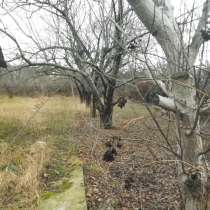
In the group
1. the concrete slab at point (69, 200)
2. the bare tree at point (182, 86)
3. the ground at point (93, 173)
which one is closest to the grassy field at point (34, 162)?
the ground at point (93, 173)

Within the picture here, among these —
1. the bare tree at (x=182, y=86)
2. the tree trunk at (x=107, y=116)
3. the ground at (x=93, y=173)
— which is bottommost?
the ground at (x=93, y=173)

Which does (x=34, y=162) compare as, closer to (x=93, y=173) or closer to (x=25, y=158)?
(x=25, y=158)

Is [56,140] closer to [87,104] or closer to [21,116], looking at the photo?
[21,116]

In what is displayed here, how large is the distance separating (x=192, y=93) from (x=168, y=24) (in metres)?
0.58

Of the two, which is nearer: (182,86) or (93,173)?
(182,86)

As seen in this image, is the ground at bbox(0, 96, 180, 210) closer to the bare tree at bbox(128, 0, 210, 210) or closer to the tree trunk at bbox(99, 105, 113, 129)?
the bare tree at bbox(128, 0, 210, 210)

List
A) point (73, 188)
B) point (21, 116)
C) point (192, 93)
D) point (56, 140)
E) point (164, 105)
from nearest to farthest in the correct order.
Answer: point (164, 105)
point (192, 93)
point (73, 188)
point (56, 140)
point (21, 116)

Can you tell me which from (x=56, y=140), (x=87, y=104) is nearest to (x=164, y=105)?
(x=56, y=140)

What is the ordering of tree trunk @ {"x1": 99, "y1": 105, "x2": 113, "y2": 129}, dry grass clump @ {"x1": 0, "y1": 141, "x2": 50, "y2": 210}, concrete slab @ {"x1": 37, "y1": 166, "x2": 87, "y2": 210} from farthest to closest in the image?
tree trunk @ {"x1": 99, "y1": 105, "x2": 113, "y2": 129}, dry grass clump @ {"x1": 0, "y1": 141, "x2": 50, "y2": 210}, concrete slab @ {"x1": 37, "y1": 166, "x2": 87, "y2": 210}

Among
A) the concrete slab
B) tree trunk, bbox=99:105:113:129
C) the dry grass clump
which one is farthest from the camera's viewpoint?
tree trunk, bbox=99:105:113:129

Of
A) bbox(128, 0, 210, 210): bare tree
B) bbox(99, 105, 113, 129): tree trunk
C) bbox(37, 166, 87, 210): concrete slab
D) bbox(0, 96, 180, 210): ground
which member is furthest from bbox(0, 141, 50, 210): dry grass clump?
bbox(99, 105, 113, 129): tree trunk

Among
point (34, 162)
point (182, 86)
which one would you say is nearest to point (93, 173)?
point (34, 162)

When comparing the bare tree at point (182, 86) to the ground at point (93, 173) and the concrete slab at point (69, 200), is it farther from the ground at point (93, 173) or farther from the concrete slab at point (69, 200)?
the concrete slab at point (69, 200)

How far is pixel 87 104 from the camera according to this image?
17.9m
